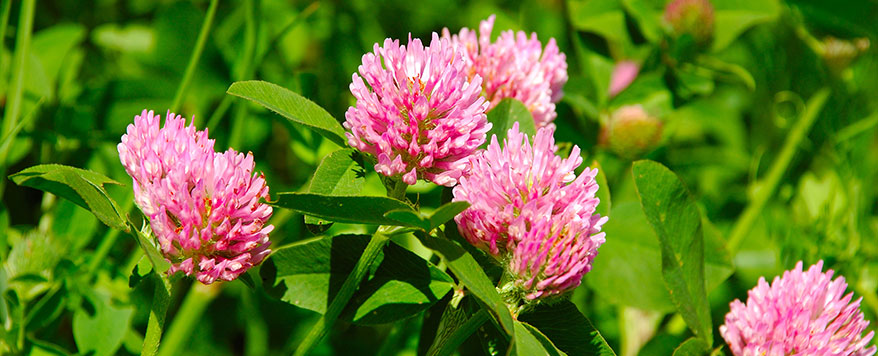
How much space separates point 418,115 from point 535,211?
0.12 m

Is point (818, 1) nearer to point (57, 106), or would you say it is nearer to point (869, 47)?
point (869, 47)

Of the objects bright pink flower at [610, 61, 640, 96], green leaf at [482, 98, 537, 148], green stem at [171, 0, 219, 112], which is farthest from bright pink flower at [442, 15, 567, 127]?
bright pink flower at [610, 61, 640, 96]

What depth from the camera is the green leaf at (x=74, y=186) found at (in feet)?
2.15

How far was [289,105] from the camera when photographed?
2.34 feet

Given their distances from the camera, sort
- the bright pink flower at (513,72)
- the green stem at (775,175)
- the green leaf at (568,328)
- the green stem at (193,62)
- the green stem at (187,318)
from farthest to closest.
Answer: the green stem at (775,175), the green stem at (187,318), the green stem at (193,62), the bright pink flower at (513,72), the green leaf at (568,328)

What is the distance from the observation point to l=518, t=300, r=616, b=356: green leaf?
731mm

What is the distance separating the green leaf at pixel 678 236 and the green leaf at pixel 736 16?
0.57 m

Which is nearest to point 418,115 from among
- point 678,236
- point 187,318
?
point 678,236

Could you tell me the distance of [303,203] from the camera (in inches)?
25.0

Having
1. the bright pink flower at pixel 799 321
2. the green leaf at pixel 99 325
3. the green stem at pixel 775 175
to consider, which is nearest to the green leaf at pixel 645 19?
the green stem at pixel 775 175

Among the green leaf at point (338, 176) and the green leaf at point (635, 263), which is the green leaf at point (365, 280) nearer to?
the green leaf at point (338, 176)

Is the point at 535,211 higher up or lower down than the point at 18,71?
lower down

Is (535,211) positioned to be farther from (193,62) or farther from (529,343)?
(193,62)

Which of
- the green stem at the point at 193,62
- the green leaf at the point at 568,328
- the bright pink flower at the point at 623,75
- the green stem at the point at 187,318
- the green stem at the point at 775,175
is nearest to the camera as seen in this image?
→ the green leaf at the point at 568,328
